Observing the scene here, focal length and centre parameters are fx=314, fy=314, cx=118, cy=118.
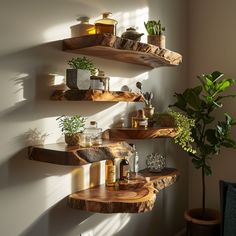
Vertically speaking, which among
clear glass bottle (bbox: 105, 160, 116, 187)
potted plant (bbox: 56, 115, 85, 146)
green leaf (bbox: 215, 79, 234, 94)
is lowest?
clear glass bottle (bbox: 105, 160, 116, 187)

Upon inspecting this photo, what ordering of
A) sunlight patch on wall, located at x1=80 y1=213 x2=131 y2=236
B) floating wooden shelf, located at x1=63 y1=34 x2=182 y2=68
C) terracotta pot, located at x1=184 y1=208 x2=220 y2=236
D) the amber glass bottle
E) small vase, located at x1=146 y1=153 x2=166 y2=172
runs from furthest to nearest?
terracotta pot, located at x1=184 y1=208 x2=220 y2=236, small vase, located at x1=146 y1=153 x2=166 y2=172, the amber glass bottle, sunlight patch on wall, located at x1=80 y1=213 x2=131 y2=236, floating wooden shelf, located at x1=63 y1=34 x2=182 y2=68

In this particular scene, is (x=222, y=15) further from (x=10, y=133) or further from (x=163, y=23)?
(x=10, y=133)

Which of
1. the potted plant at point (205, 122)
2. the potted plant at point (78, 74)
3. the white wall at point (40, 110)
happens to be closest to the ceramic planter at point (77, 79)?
the potted plant at point (78, 74)

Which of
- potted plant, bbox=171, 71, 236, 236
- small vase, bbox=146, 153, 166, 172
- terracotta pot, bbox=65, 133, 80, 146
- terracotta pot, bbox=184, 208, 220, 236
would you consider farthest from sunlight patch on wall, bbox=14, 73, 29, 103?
terracotta pot, bbox=184, 208, 220, 236

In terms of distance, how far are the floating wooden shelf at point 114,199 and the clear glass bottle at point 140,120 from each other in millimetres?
398

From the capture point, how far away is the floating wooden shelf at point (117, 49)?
1.58m

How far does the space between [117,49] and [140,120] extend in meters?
0.63

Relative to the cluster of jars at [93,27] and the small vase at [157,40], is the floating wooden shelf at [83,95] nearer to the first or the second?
the cluster of jars at [93,27]

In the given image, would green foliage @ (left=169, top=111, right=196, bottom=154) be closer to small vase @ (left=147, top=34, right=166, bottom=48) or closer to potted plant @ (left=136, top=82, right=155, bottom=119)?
potted plant @ (left=136, top=82, right=155, bottom=119)

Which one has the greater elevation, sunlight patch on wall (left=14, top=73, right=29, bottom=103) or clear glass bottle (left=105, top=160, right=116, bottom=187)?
sunlight patch on wall (left=14, top=73, right=29, bottom=103)

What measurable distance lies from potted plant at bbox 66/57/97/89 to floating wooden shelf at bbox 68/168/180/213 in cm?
59

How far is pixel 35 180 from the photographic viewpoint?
159cm

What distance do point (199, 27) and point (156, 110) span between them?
0.97 m

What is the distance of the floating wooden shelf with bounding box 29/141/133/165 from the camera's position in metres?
1.46
